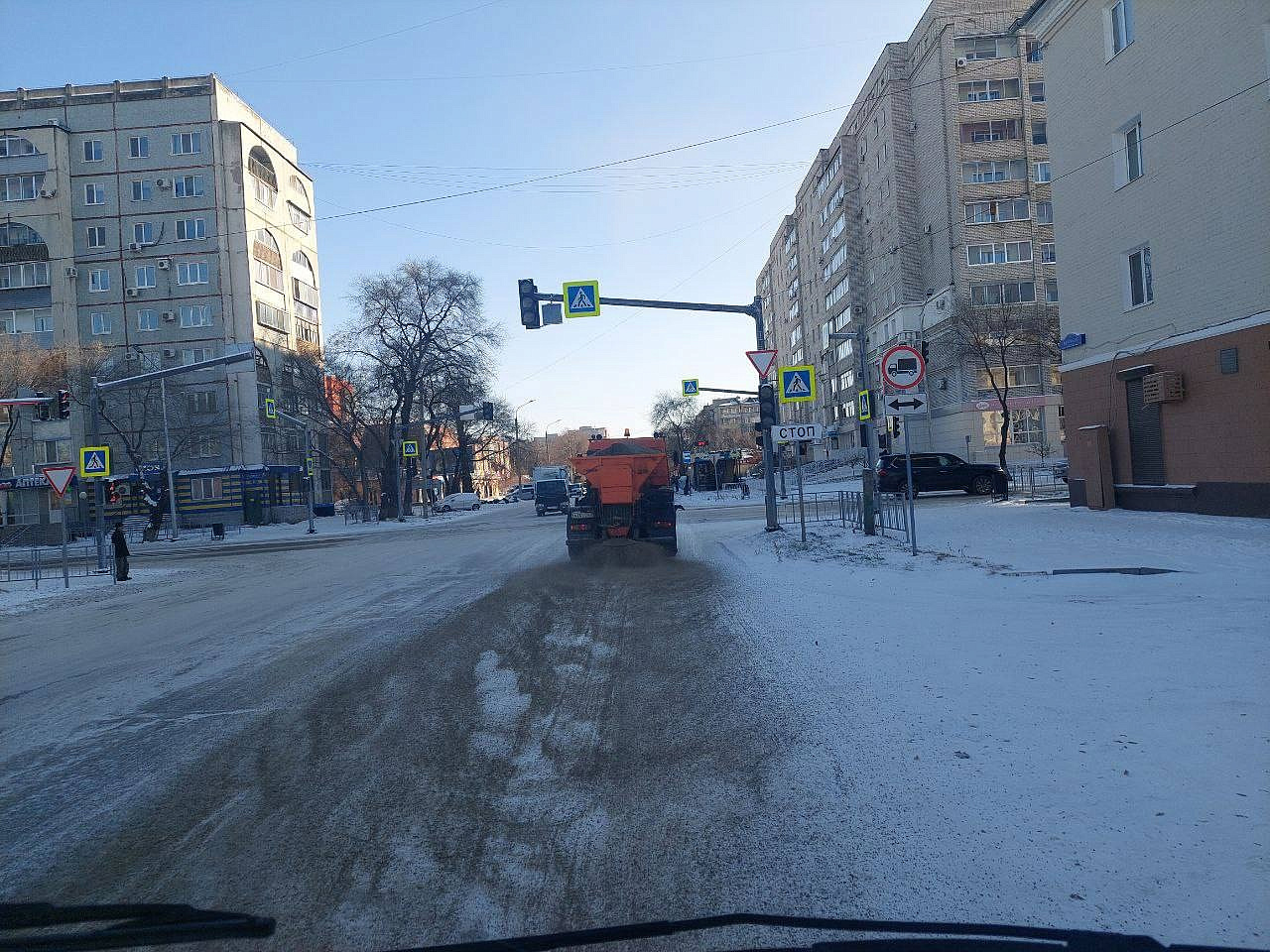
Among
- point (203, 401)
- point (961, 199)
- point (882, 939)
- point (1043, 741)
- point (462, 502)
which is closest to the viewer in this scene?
point (882, 939)

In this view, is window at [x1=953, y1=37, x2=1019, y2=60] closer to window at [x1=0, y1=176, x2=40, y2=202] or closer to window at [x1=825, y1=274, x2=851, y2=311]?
window at [x1=825, y1=274, x2=851, y2=311]

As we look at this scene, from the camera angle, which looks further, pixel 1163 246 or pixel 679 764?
pixel 1163 246

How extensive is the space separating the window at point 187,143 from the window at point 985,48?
47.2m

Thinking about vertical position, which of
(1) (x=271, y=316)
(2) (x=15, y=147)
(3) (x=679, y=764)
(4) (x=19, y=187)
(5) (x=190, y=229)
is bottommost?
(3) (x=679, y=764)

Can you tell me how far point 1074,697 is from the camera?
5.73m

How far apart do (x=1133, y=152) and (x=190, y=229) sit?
55.3m

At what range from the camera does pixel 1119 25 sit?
18.9 metres

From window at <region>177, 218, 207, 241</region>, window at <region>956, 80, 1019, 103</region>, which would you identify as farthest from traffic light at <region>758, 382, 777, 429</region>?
window at <region>177, 218, 207, 241</region>

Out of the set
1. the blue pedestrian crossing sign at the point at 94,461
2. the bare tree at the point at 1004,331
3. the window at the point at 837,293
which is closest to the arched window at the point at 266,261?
the blue pedestrian crossing sign at the point at 94,461

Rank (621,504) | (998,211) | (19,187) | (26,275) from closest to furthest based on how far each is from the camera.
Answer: (621,504) < (998,211) < (19,187) < (26,275)

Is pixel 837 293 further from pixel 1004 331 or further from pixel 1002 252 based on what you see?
pixel 1004 331

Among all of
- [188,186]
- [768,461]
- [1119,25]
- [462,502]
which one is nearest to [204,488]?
[462,502]

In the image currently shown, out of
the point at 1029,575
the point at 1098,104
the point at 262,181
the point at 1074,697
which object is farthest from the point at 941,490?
the point at 262,181

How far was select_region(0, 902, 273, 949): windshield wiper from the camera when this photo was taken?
10.4 feet
